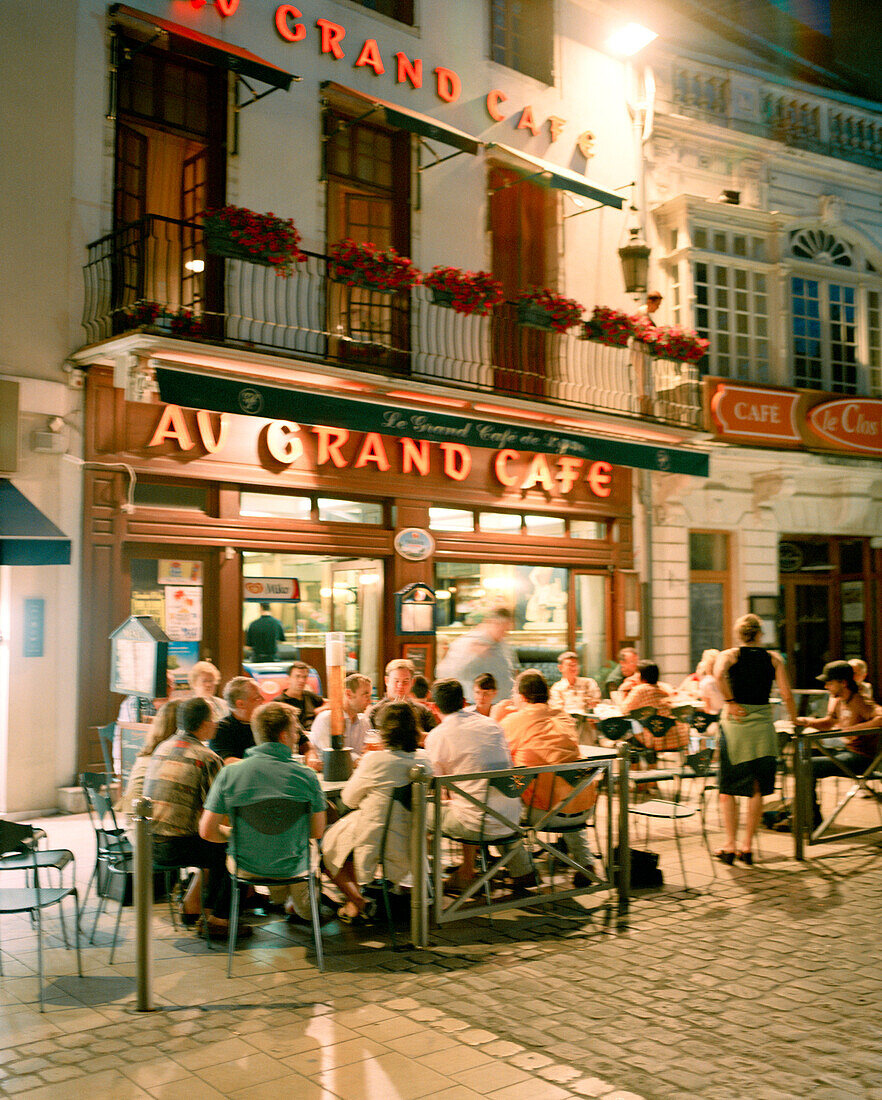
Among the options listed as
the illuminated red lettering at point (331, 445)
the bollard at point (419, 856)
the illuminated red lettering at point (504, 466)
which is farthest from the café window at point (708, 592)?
the bollard at point (419, 856)

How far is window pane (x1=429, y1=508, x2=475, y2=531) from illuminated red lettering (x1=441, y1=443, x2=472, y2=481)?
1.37 feet

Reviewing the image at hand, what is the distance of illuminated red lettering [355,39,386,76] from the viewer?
438 inches

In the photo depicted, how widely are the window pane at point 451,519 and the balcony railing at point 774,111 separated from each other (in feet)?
22.3

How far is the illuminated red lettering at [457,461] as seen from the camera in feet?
38.0

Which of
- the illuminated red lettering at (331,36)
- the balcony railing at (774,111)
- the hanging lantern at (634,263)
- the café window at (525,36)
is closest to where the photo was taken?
the illuminated red lettering at (331,36)

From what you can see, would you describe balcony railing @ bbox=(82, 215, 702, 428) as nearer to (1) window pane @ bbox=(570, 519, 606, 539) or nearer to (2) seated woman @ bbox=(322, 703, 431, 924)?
(1) window pane @ bbox=(570, 519, 606, 539)

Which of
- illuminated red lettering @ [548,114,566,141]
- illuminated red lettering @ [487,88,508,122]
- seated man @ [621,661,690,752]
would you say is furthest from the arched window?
seated man @ [621,661,690,752]

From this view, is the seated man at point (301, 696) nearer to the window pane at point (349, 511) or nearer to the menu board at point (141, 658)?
the menu board at point (141, 658)

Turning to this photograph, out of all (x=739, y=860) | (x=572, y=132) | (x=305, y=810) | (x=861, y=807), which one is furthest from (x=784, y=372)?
(x=305, y=810)

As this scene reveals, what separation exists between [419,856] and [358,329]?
7.04m

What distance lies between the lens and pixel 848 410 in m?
14.7

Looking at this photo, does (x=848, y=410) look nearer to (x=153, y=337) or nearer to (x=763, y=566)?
(x=763, y=566)

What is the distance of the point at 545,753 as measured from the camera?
6305 millimetres

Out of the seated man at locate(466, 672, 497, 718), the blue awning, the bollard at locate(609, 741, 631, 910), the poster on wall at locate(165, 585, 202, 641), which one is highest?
the blue awning
